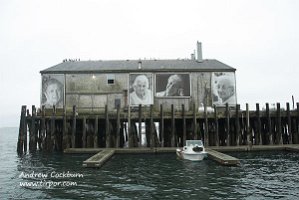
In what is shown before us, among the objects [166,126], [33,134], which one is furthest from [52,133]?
[166,126]

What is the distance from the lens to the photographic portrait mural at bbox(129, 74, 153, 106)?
110 ft

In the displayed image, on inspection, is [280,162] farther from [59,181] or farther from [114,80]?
[114,80]

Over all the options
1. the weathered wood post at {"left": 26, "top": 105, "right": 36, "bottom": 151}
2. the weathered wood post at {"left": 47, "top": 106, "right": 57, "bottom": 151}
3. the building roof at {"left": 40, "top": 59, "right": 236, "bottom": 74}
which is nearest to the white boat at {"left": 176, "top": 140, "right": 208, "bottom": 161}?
the building roof at {"left": 40, "top": 59, "right": 236, "bottom": 74}

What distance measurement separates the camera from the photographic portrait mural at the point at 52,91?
33625 millimetres

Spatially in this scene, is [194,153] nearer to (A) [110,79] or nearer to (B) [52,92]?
(A) [110,79]

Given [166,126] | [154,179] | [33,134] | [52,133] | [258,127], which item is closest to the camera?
[154,179]

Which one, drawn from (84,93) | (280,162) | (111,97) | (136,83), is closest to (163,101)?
(136,83)

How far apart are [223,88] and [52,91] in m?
20.0

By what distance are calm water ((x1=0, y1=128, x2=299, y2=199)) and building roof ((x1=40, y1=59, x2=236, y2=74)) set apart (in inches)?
499

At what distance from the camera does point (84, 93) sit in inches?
1324

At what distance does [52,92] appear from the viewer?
3372 centimetres

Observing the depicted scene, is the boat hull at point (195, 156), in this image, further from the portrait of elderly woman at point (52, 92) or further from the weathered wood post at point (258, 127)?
the portrait of elderly woman at point (52, 92)

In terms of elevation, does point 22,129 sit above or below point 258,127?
above

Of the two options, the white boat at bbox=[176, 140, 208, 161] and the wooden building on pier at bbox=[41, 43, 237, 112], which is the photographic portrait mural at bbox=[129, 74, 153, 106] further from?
the white boat at bbox=[176, 140, 208, 161]
